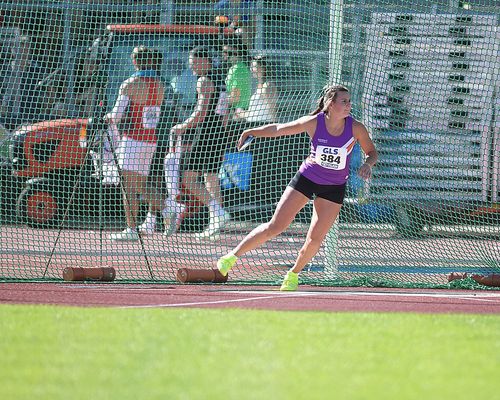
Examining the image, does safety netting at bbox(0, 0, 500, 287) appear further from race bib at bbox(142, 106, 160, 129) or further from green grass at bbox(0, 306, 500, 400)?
green grass at bbox(0, 306, 500, 400)

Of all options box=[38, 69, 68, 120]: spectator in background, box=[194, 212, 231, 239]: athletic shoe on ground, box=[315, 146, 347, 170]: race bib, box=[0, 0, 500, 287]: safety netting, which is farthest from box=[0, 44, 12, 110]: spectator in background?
box=[315, 146, 347, 170]: race bib

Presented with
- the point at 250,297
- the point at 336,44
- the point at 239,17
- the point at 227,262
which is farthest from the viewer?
the point at 239,17

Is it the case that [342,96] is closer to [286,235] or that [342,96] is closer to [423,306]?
[423,306]

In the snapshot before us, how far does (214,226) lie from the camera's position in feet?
48.3

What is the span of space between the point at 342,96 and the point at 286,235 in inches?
183

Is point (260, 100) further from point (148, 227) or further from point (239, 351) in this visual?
point (239, 351)

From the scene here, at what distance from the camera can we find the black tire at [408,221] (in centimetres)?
1388

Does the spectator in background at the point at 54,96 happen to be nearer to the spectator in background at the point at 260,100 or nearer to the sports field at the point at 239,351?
the spectator in background at the point at 260,100

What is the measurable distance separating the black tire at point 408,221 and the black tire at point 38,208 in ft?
15.6

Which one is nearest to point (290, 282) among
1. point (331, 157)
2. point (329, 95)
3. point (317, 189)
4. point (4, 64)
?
point (317, 189)

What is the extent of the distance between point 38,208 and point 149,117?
248 cm

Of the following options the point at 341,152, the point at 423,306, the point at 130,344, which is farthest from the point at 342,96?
the point at 130,344

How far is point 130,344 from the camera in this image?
22.7 feet

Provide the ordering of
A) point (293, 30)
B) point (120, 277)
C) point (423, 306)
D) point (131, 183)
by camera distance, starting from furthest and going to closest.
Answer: point (131, 183), point (293, 30), point (120, 277), point (423, 306)
